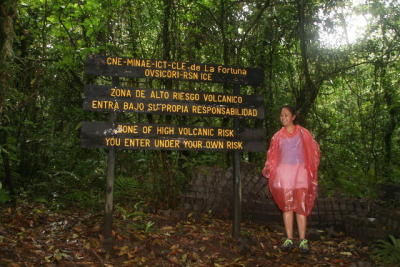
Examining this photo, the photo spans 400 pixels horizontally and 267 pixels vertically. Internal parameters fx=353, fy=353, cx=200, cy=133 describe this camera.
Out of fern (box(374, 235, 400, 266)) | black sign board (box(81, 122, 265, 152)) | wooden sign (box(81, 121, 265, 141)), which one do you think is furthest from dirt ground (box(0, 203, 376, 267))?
wooden sign (box(81, 121, 265, 141))

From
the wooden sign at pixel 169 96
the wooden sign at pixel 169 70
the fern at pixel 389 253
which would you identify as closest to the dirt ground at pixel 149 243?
the fern at pixel 389 253

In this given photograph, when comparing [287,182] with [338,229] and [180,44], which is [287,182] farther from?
[180,44]

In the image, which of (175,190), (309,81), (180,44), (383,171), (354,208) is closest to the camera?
(175,190)

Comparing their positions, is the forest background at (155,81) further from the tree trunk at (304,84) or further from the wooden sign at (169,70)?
the wooden sign at (169,70)

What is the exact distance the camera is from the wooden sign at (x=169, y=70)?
503cm

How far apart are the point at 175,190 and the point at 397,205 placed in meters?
4.65

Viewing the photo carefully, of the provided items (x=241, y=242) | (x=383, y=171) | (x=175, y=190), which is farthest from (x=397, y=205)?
(x=175, y=190)

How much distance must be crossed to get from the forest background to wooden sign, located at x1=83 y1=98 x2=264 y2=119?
3.30ft

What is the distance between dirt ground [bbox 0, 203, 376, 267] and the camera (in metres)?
4.45

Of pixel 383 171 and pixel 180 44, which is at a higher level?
pixel 180 44

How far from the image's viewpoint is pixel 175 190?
6.46m

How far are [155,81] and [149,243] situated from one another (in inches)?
148

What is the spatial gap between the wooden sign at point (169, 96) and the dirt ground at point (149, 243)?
1911 millimetres

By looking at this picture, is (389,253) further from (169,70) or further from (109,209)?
(169,70)
